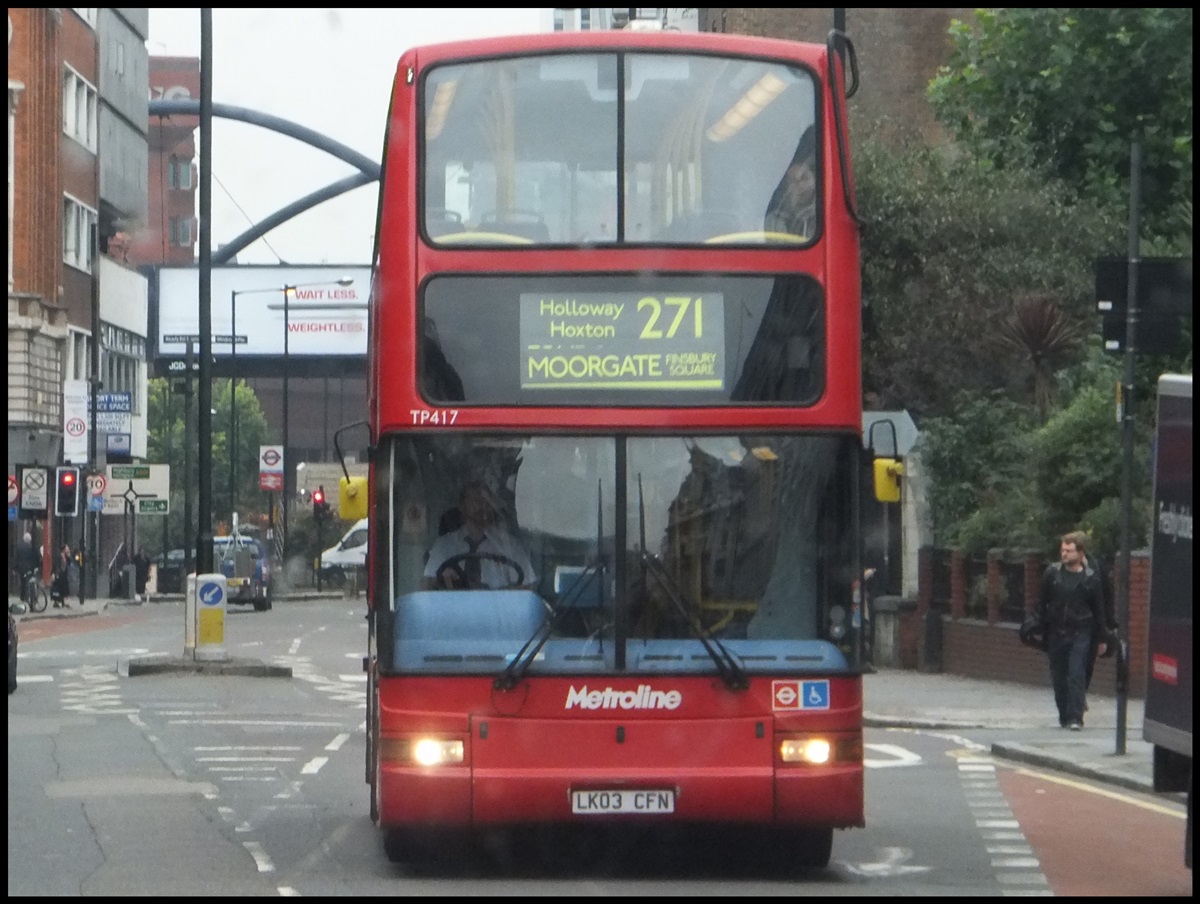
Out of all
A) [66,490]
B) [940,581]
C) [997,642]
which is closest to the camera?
[997,642]

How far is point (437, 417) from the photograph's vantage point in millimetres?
11016

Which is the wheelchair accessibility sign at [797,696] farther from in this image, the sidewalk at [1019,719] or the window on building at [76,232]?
the window on building at [76,232]

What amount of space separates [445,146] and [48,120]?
199 ft

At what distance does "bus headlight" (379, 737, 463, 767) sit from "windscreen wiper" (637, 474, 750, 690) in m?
1.18

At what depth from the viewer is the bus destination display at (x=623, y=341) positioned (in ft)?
36.1

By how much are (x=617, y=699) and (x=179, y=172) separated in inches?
4489

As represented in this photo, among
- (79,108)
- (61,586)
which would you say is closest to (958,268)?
(61,586)

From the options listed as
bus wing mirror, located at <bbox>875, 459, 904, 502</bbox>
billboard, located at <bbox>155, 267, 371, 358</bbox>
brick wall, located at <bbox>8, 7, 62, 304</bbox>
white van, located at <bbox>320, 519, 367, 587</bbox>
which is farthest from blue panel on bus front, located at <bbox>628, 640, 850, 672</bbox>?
billboard, located at <bbox>155, 267, 371, 358</bbox>

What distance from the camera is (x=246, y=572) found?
6194cm

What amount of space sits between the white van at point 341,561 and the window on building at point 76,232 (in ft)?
48.5

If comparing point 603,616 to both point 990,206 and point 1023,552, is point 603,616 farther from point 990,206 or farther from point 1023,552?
point 990,206

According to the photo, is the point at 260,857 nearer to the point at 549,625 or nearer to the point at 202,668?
the point at 549,625

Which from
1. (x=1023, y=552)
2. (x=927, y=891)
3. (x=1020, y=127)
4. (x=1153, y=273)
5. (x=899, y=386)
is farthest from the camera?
(x=1020, y=127)

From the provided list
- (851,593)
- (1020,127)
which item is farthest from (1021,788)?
(1020,127)
